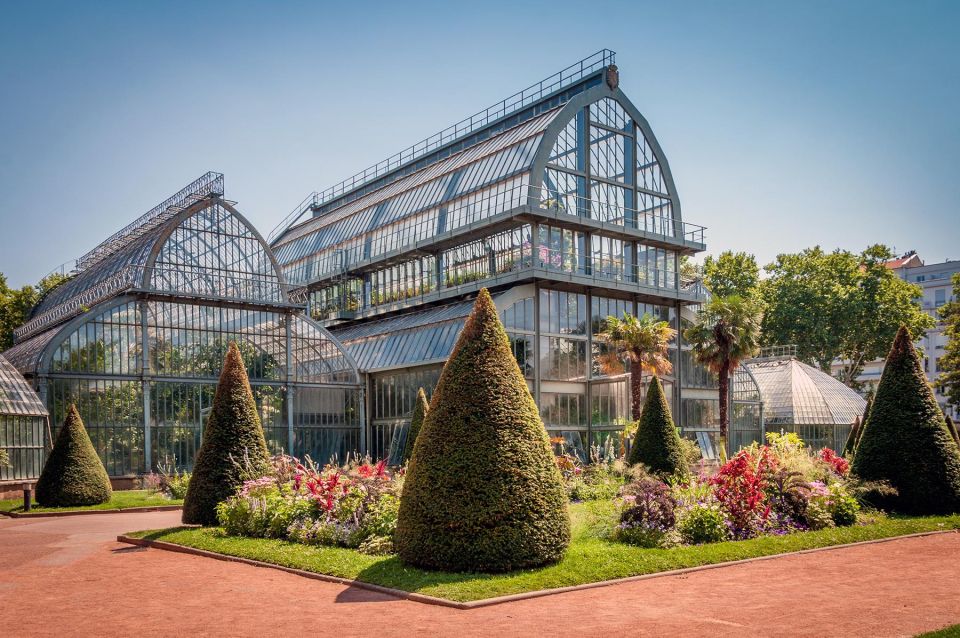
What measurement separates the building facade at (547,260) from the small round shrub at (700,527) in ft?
77.5

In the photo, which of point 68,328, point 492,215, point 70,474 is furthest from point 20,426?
point 492,215

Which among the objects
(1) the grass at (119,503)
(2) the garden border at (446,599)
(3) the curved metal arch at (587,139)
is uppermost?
(3) the curved metal arch at (587,139)

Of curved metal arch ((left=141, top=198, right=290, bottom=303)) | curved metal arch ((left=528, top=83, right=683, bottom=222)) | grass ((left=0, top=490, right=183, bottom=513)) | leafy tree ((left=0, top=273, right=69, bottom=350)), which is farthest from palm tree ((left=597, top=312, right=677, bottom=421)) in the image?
leafy tree ((left=0, top=273, right=69, bottom=350))

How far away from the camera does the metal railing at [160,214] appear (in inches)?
1767

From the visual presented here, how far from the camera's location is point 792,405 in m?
56.8

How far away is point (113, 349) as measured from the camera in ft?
131

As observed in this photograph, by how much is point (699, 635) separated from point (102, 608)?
9.04m

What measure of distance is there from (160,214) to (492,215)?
18.2 meters

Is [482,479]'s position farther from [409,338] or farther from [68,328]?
[409,338]

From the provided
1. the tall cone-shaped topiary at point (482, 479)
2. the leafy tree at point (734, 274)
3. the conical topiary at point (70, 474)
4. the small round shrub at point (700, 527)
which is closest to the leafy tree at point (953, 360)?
the leafy tree at point (734, 274)

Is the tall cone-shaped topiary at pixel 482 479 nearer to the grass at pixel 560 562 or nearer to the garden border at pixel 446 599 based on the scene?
the grass at pixel 560 562

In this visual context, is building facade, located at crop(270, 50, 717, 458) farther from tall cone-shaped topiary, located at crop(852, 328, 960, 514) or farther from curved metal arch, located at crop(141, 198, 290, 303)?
tall cone-shaped topiary, located at crop(852, 328, 960, 514)

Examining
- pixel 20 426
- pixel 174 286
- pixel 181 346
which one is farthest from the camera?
pixel 174 286

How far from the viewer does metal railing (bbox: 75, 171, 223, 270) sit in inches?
1767
